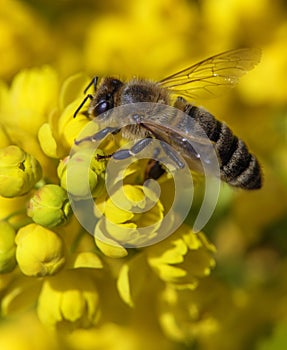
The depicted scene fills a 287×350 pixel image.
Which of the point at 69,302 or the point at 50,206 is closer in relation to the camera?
the point at 50,206

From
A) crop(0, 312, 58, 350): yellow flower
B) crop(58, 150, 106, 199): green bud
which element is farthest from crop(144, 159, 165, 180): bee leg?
crop(0, 312, 58, 350): yellow flower

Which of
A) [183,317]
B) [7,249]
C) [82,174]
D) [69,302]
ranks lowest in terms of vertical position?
[183,317]

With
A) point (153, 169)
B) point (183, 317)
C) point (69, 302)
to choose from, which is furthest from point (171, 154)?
point (183, 317)

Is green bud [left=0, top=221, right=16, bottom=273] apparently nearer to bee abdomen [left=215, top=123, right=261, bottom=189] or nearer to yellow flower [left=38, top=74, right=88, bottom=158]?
yellow flower [left=38, top=74, right=88, bottom=158]

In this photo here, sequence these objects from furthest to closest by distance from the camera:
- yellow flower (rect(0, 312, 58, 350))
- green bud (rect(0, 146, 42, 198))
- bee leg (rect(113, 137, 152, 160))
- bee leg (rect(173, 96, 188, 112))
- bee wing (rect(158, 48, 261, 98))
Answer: yellow flower (rect(0, 312, 58, 350)) → bee wing (rect(158, 48, 261, 98)) → bee leg (rect(173, 96, 188, 112)) → bee leg (rect(113, 137, 152, 160)) → green bud (rect(0, 146, 42, 198))

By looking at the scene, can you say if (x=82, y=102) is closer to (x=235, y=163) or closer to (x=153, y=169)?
(x=153, y=169)

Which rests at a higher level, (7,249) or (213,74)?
(213,74)

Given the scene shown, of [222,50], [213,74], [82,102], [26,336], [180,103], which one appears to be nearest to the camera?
[82,102]
